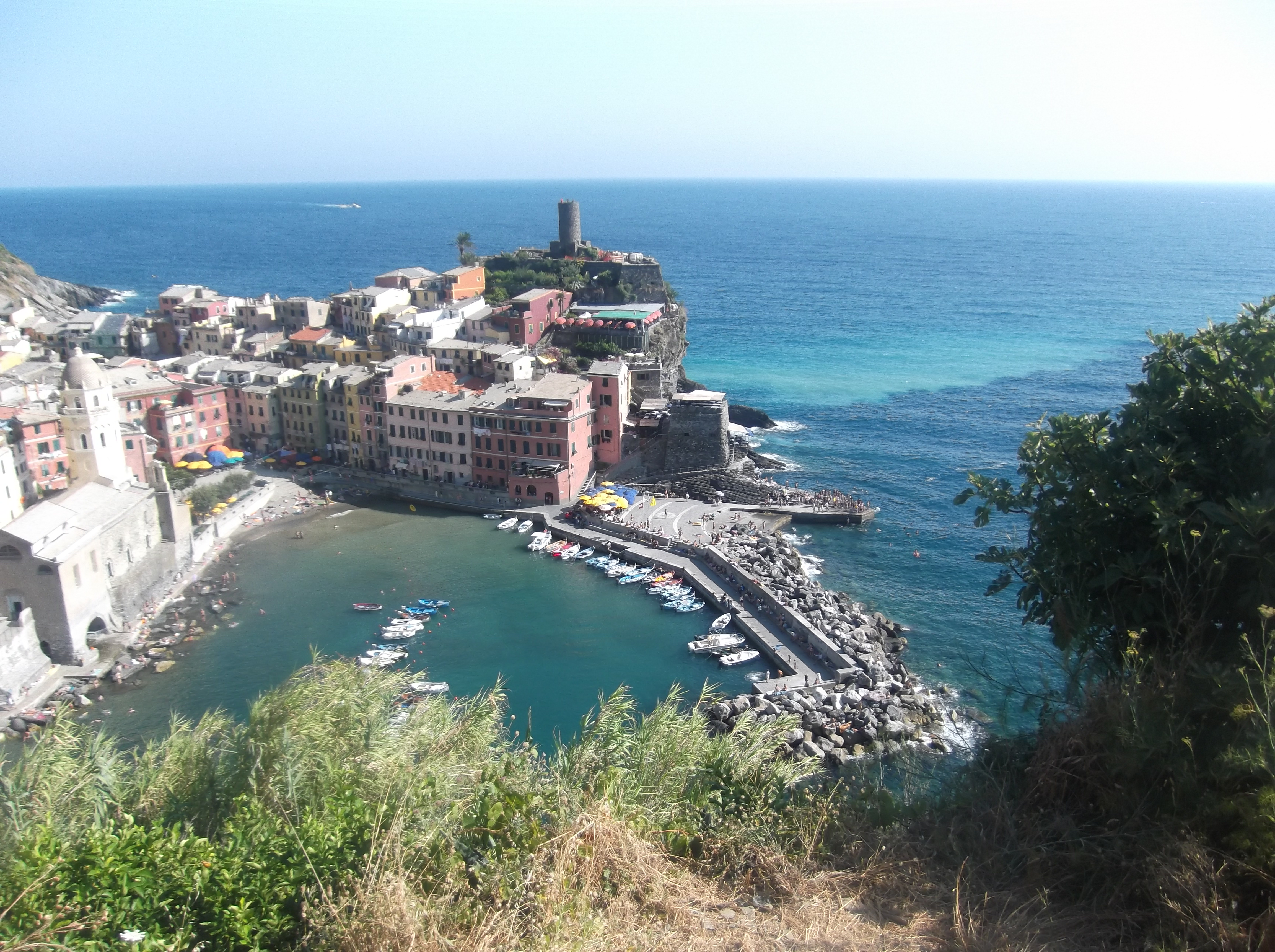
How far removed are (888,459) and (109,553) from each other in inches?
1319

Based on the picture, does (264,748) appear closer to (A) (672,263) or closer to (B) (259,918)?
(B) (259,918)

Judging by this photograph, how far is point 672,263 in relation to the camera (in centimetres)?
11969

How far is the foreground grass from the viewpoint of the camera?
21.7 feet

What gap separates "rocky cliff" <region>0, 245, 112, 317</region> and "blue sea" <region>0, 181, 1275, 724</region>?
14.3ft

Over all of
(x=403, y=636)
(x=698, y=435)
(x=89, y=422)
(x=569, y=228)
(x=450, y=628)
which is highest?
(x=569, y=228)

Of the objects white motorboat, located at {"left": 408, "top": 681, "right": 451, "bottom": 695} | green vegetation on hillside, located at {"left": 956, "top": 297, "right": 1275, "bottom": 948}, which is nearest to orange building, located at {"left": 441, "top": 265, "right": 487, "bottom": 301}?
white motorboat, located at {"left": 408, "top": 681, "right": 451, "bottom": 695}

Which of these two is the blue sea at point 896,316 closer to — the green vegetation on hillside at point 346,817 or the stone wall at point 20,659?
the green vegetation on hillside at point 346,817

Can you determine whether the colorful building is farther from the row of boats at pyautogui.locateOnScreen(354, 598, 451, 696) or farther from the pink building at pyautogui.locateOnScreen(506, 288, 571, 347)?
the row of boats at pyautogui.locateOnScreen(354, 598, 451, 696)

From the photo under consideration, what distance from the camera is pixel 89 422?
3078 cm

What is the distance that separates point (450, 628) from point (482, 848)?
2040 cm

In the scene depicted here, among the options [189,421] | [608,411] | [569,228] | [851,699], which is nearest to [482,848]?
[851,699]

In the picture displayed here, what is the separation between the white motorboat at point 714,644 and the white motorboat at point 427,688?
23.6ft

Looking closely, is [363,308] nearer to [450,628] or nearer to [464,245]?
[464,245]

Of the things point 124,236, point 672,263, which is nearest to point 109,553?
point 672,263
